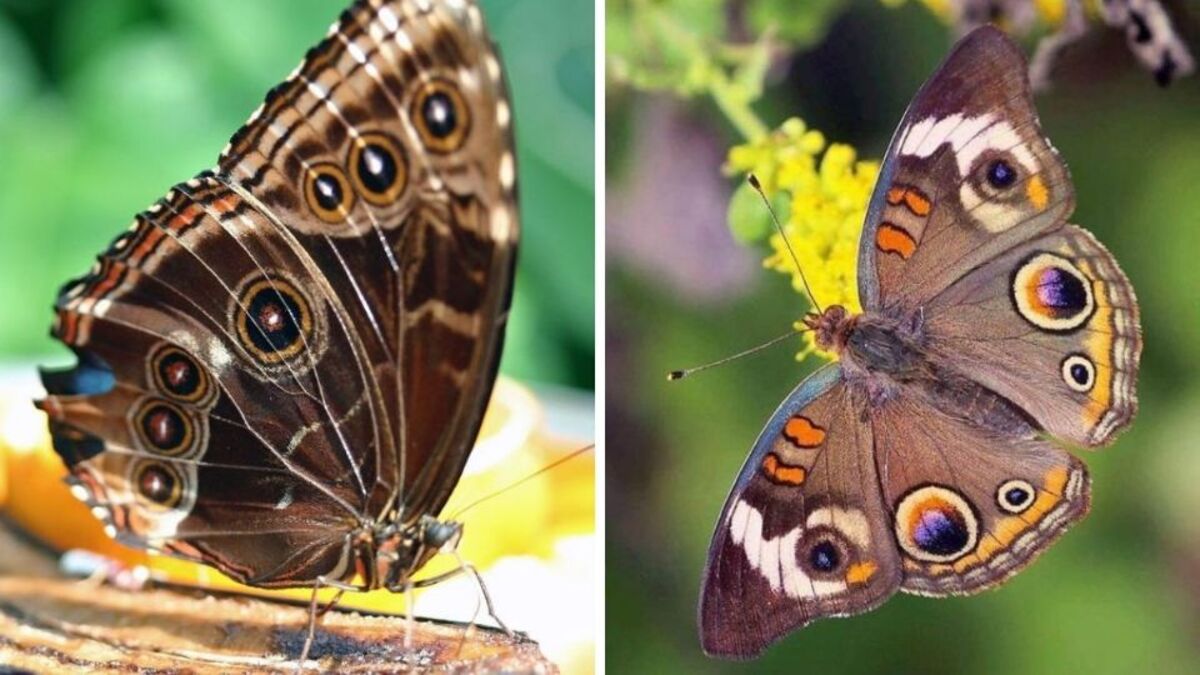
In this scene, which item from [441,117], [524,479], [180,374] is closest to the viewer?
[441,117]

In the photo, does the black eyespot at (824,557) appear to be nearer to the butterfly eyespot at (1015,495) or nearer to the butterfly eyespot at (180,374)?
the butterfly eyespot at (1015,495)

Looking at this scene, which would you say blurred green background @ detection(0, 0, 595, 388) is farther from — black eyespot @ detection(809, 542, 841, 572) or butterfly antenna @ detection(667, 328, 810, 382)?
black eyespot @ detection(809, 542, 841, 572)

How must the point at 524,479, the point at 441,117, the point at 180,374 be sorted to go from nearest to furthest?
1. the point at 441,117
2. the point at 180,374
3. the point at 524,479

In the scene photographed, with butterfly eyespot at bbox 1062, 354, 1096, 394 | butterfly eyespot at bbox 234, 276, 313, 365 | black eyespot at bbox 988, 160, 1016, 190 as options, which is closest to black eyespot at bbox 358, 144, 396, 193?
butterfly eyespot at bbox 234, 276, 313, 365

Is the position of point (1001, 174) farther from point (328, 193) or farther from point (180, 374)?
point (180, 374)

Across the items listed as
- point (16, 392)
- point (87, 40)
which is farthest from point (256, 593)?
point (87, 40)

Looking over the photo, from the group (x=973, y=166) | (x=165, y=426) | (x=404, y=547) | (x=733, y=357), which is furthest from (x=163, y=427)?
(x=973, y=166)

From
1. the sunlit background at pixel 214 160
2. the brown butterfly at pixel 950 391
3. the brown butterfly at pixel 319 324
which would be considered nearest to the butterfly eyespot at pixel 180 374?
the brown butterfly at pixel 319 324

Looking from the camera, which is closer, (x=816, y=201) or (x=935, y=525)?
(x=935, y=525)
